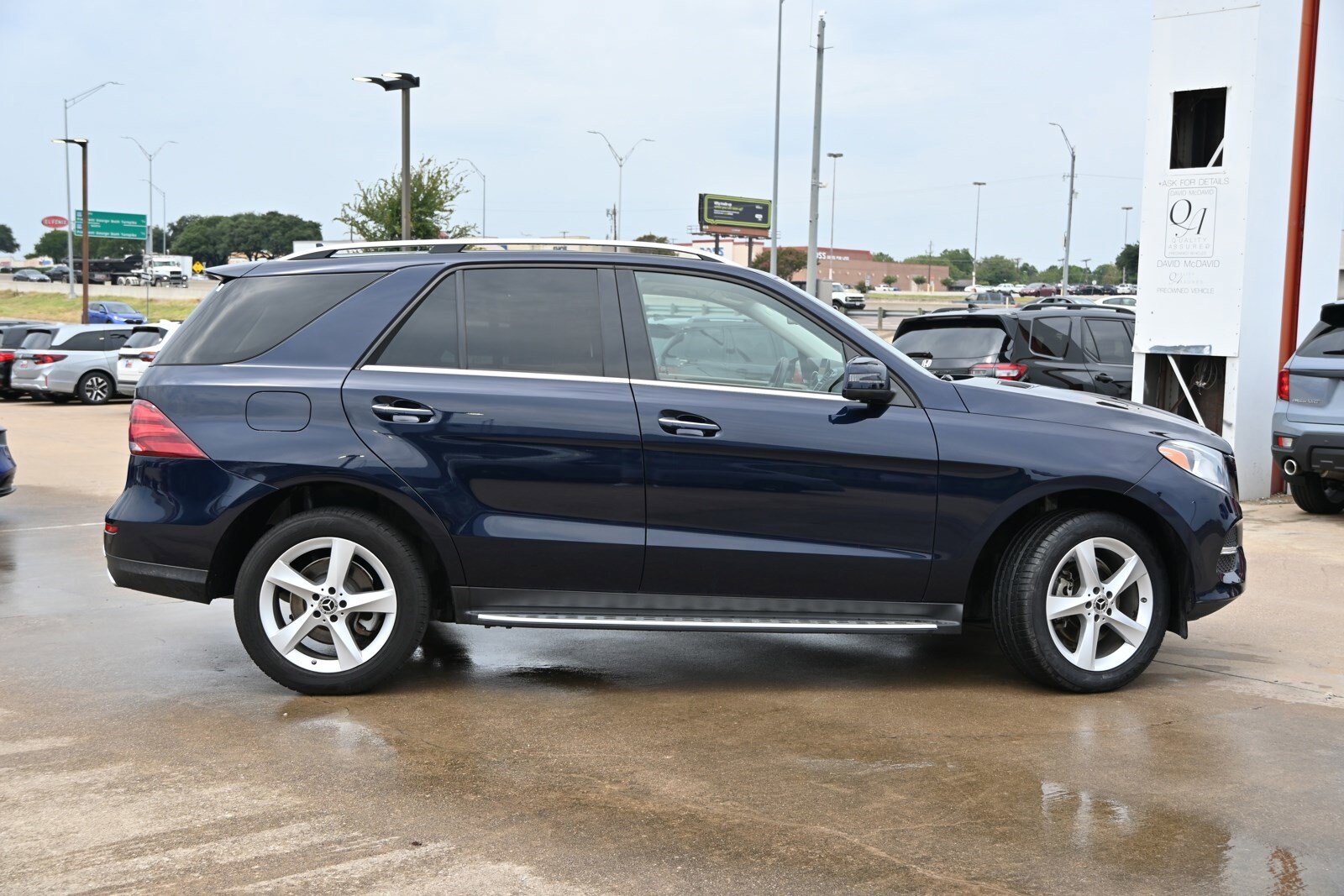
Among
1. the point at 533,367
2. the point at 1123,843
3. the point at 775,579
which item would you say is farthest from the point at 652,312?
the point at 1123,843

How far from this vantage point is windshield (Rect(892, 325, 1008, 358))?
1273 cm

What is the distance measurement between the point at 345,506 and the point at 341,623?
48 centimetres

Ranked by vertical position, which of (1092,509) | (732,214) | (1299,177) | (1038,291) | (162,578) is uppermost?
(732,214)

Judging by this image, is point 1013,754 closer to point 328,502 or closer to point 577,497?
point 577,497

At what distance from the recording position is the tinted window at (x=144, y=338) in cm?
2529

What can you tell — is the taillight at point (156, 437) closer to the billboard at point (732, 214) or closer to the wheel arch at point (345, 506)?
the wheel arch at point (345, 506)

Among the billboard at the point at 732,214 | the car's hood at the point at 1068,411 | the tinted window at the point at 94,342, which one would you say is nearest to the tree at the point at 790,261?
the billboard at the point at 732,214

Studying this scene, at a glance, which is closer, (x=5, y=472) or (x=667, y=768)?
(x=667, y=768)

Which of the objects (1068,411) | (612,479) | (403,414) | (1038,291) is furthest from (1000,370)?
(1038,291)

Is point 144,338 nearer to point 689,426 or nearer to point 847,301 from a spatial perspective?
point 689,426

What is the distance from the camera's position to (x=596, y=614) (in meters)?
5.50

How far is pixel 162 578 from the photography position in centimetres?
551

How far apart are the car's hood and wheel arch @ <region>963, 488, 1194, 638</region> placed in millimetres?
299

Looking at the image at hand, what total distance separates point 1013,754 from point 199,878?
2.75 m
